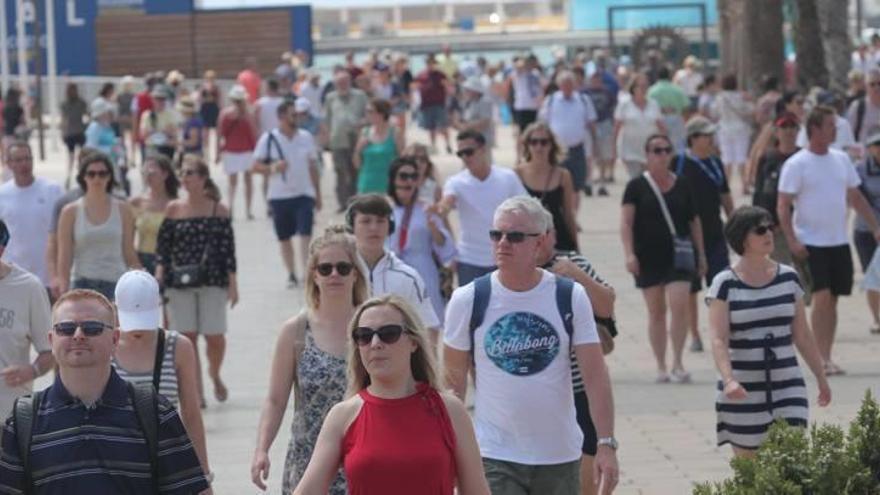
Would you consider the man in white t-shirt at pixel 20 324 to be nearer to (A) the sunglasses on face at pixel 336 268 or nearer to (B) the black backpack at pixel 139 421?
(A) the sunglasses on face at pixel 336 268

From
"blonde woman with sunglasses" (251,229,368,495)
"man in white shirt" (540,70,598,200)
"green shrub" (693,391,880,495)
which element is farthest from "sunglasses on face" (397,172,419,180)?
"man in white shirt" (540,70,598,200)

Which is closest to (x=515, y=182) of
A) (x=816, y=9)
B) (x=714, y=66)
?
(x=816, y=9)

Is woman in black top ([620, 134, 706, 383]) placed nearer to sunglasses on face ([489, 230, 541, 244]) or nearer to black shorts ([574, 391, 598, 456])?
black shorts ([574, 391, 598, 456])

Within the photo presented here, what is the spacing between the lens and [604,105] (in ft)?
98.5

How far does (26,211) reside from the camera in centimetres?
1357

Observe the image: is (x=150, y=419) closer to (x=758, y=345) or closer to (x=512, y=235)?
(x=512, y=235)

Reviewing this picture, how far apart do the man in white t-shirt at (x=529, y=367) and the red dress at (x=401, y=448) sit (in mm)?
1485

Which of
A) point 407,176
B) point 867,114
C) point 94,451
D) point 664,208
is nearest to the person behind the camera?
point 94,451

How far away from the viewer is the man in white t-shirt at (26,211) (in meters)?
13.5

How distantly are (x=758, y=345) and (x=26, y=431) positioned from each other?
421 centimetres

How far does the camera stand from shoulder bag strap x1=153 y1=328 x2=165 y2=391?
798 centimetres

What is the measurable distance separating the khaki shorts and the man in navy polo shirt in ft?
23.6

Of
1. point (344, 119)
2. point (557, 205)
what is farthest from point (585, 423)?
point (344, 119)

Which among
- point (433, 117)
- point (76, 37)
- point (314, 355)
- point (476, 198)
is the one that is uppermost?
point (76, 37)
